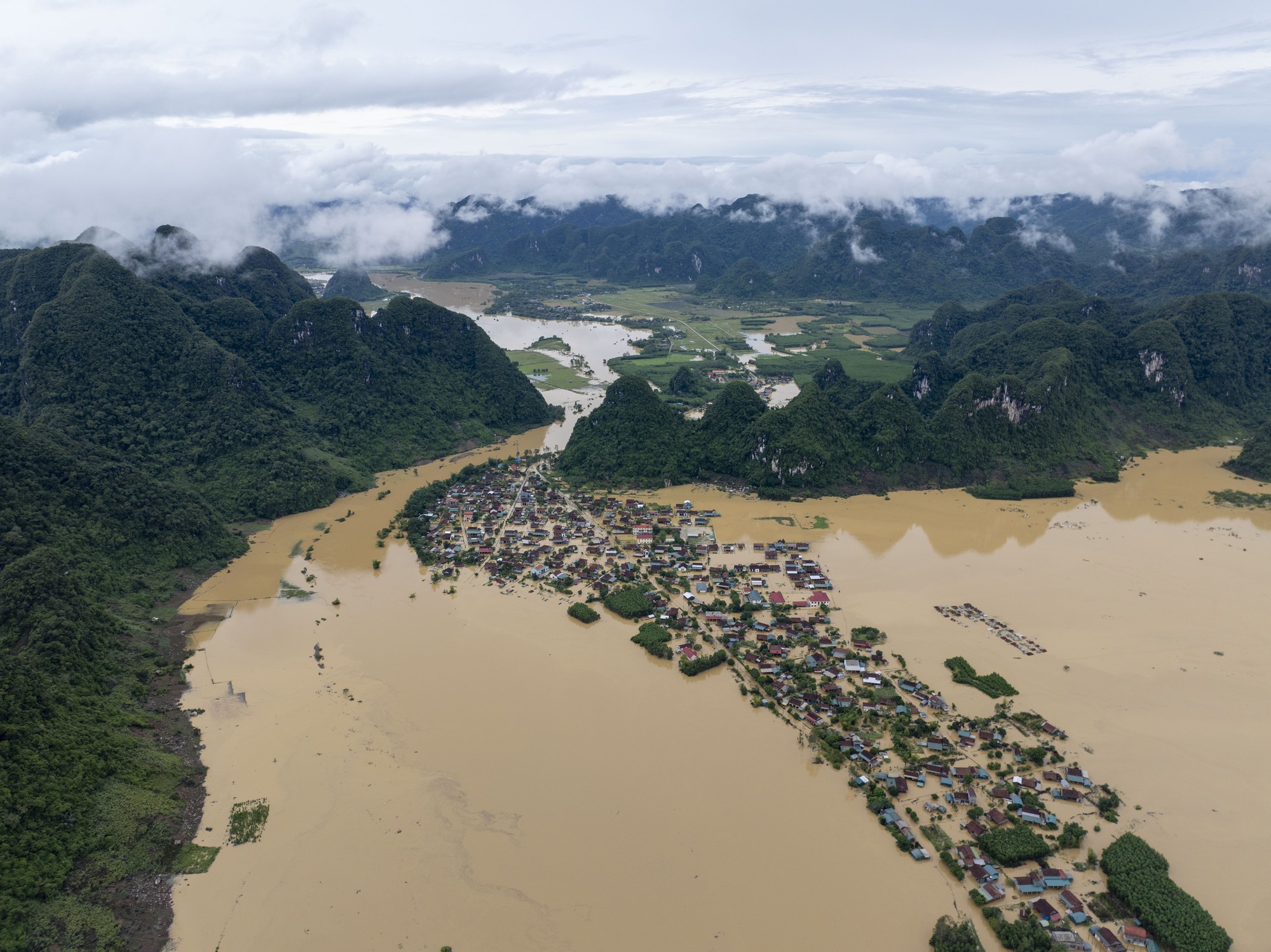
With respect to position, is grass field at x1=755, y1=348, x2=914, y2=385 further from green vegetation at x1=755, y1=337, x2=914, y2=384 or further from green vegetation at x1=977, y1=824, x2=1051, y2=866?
green vegetation at x1=977, y1=824, x2=1051, y2=866

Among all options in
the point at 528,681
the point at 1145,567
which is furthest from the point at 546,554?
the point at 1145,567

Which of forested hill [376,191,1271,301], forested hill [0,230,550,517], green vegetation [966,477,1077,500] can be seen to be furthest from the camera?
forested hill [376,191,1271,301]

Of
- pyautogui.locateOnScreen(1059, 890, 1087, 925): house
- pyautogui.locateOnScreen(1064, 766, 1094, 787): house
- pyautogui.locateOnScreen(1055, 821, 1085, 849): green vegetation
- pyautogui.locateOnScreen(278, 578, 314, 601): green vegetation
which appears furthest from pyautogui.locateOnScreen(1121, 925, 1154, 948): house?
pyautogui.locateOnScreen(278, 578, 314, 601): green vegetation

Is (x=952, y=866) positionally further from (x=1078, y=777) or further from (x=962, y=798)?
(x=1078, y=777)

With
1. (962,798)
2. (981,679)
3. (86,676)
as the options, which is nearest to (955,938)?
(962,798)

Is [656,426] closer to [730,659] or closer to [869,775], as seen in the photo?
[730,659]
